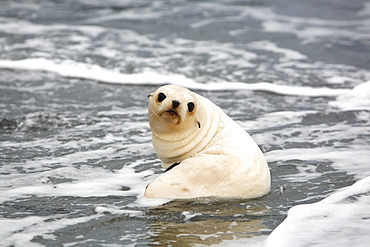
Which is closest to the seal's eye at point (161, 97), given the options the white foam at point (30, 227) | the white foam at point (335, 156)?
the white foam at point (30, 227)

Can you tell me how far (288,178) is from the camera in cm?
583

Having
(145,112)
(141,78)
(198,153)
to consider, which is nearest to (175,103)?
(198,153)

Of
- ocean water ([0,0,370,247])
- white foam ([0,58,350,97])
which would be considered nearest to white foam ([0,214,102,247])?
ocean water ([0,0,370,247])

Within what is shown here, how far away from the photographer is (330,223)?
443 centimetres

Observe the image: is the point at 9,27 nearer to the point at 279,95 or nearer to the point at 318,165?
the point at 279,95

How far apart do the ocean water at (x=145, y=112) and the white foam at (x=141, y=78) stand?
4 centimetres

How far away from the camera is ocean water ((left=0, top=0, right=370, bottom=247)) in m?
4.52

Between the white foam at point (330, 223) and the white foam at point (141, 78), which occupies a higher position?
the white foam at point (141, 78)

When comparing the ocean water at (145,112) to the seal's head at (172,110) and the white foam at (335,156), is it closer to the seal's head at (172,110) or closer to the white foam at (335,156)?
the white foam at (335,156)

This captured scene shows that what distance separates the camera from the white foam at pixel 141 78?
10312 millimetres

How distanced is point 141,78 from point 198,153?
6046mm

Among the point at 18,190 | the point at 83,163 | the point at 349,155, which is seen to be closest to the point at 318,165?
the point at 349,155

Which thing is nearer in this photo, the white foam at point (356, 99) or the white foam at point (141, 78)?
the white foam at point (356, 99)

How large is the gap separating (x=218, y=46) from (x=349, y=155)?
7.40 metres
